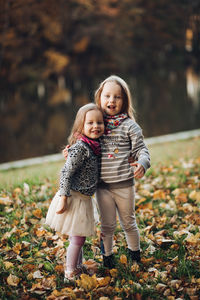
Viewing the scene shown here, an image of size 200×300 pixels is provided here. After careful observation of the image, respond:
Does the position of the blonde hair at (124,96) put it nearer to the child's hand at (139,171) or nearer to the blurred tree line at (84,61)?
the child's hand at (139,171)

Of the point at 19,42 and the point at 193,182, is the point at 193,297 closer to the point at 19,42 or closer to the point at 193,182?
the point at 193,182

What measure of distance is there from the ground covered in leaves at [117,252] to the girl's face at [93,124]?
3.46 feet

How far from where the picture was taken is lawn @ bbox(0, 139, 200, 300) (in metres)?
2.43

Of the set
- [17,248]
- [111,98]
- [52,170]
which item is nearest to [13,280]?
[17,248]

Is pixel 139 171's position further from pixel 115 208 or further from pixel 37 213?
pixel 37 213

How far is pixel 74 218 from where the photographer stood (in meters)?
2.48

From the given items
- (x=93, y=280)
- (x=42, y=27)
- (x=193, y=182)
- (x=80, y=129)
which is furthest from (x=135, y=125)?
(x=42, y=27)

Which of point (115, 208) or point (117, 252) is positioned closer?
point (115, 208)

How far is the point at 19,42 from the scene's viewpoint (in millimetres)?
24484

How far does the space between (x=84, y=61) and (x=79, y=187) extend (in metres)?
31.4

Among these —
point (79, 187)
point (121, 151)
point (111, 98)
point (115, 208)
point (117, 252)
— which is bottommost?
point (117, 252)

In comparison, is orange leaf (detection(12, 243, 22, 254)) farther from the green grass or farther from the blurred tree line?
the blurred tree line

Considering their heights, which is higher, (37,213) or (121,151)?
(121,151)

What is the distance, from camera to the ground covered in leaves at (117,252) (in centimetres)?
243
